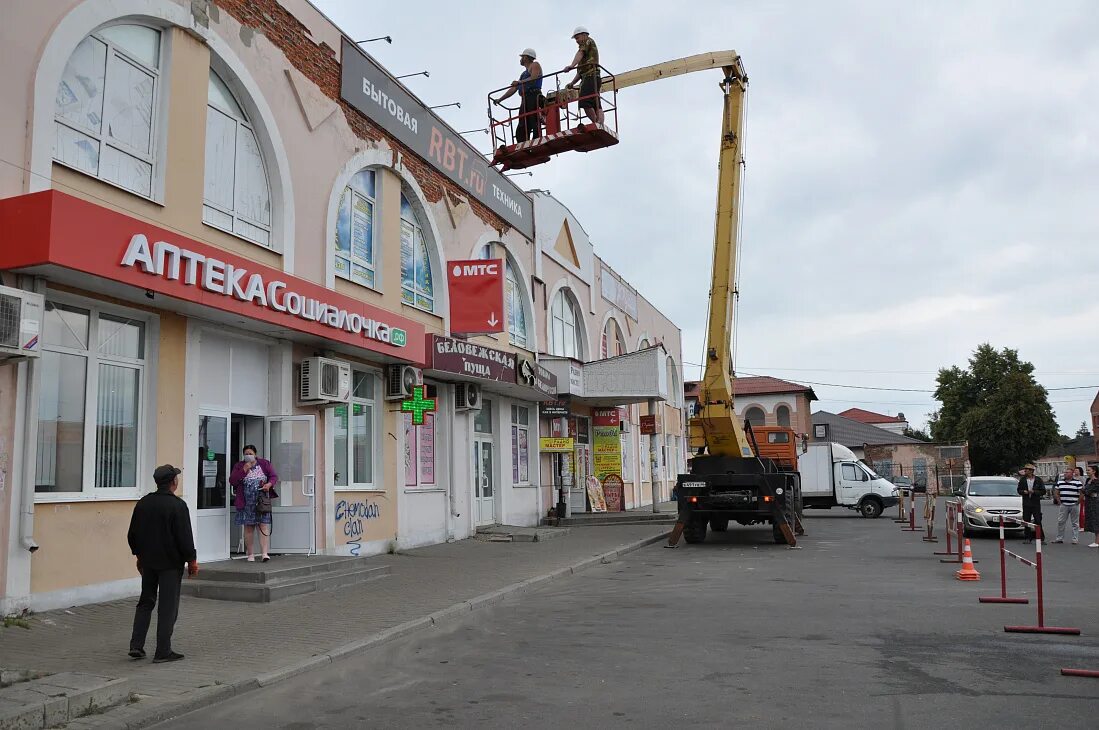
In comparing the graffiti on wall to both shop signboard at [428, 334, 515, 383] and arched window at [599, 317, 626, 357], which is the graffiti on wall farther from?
arched window at [599, 317, 626, 357]

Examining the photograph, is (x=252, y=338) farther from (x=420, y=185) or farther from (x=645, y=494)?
(x=645, y=494)

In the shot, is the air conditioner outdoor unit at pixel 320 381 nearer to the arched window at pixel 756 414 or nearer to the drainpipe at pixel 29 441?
the drainpipe at pixel 29 441

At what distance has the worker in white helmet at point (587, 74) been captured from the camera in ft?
63.6

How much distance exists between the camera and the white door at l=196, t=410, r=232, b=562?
1227 cm

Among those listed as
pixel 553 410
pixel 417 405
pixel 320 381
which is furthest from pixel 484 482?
pixel 320 381

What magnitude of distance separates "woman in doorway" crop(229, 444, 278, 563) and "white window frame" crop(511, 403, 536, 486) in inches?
429

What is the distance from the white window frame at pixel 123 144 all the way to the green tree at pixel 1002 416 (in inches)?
2509

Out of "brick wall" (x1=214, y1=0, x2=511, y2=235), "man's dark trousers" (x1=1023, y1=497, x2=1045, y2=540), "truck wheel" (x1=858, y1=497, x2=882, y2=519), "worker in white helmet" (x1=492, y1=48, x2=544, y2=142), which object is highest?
"worker in white helmet" (x1=492, y1=48, x2=544, y2=142)

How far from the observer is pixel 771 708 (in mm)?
5793

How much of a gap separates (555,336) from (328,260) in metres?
13.2

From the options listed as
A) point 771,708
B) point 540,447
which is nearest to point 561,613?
point 771,708

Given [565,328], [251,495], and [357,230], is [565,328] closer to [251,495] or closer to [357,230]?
[357,230]

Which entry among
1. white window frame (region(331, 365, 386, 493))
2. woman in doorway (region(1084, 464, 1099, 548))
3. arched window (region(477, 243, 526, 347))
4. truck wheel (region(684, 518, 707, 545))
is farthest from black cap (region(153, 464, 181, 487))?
woman in doorway (region(1084, 464, 1099, 548))

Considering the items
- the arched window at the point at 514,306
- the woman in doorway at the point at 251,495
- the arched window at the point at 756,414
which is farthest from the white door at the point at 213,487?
the arched window at the point at 756,414
